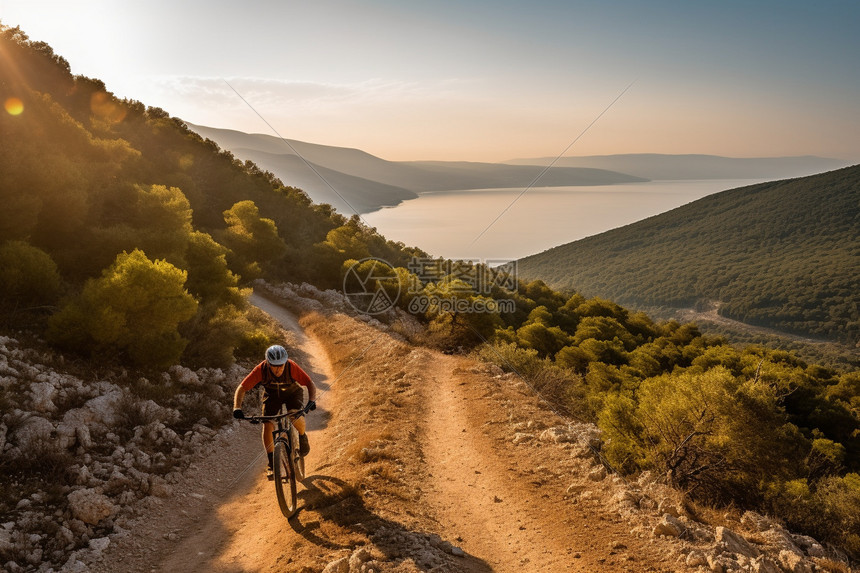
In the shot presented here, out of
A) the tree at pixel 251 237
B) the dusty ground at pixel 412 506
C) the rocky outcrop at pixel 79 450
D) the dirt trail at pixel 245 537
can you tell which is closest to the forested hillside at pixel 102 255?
the tree at pixel 251 237

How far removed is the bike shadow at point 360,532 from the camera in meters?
6.00

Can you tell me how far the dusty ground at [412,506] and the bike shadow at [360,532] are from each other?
0.02 meters

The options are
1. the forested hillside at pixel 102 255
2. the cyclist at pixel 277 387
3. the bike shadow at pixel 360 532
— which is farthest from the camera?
the forested hillside at pixel 102 255

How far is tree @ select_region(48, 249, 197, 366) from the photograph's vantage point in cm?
1041

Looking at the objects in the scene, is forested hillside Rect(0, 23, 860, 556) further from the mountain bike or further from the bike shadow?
the bike shadow

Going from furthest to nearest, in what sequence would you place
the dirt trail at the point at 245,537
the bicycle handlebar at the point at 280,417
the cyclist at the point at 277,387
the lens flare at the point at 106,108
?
the lens flare at the point at 106,108 → the cyclist at the point at 277,387 → the bicycle handlebar at the point at 280,417 → the dirt trail at the point at 245,537

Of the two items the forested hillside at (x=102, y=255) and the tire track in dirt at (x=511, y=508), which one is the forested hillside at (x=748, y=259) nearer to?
the forested hillside at (x=102, y=255)

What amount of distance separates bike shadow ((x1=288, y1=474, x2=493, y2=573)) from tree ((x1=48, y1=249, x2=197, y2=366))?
659 cm

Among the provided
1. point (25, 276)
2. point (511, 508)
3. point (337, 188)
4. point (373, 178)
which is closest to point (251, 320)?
point (25, 276)

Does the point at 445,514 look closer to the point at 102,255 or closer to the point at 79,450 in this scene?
the point at 79,450

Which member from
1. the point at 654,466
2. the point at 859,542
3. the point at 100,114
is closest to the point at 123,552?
the point at 654,466

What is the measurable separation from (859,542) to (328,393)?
44.5 feet

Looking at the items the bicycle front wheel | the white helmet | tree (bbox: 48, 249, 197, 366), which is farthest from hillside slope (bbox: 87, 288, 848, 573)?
tree (bbox: 48, 249, 197, 366)

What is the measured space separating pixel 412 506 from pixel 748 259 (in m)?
189
